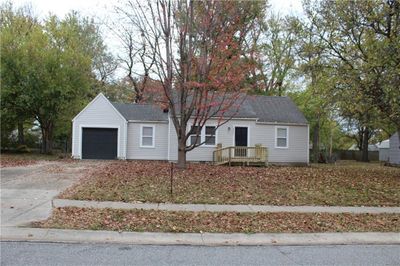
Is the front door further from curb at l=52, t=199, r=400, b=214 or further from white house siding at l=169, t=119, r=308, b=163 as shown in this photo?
→ curb at l=52, t=199, r=400, b=214

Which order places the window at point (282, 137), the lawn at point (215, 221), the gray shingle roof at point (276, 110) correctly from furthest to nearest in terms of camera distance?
the gray shingle roof at point (276, 110) → the window at point (282, 137) → the lawn at point (215, 221)

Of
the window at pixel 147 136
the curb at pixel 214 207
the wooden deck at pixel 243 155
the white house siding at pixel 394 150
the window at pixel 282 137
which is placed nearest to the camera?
the curb at pixel 214 207

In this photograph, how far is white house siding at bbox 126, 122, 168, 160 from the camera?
2616cm

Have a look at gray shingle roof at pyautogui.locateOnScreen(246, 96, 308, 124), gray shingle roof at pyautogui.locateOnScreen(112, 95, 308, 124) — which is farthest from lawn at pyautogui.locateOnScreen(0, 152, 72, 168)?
gray shingle roof at pyautogui.locateOnScreen(246, 96, 308, 124)

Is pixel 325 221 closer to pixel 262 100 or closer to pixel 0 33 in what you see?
pixel 262 100

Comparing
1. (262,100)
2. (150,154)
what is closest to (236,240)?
(150,154)

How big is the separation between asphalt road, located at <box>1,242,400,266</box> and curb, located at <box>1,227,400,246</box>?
0.26 meters

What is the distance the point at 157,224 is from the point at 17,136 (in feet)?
97.3

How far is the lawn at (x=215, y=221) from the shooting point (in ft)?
26.4

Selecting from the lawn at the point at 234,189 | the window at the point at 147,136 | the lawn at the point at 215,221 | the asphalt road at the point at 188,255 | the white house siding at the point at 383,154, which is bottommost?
the asphalt road at the point at 188,255

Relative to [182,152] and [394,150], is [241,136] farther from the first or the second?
[394,150]

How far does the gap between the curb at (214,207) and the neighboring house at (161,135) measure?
14.7 m

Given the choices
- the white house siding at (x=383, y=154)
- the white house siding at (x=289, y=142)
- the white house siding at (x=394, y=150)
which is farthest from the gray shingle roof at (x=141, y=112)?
the white house siding at (x=383, y=154)

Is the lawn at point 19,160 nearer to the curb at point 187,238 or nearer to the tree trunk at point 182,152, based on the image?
the tree trunk at point 182,152
